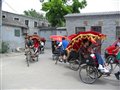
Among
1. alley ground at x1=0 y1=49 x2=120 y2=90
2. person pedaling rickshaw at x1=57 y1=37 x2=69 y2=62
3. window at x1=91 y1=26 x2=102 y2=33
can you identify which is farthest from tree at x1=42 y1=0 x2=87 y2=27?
alley ground at x1=0 y1=49 x2=120 y2=90

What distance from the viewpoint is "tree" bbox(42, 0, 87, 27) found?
37312 millimetres

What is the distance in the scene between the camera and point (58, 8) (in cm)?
3744

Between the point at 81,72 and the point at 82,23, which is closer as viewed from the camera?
the point at 81,72

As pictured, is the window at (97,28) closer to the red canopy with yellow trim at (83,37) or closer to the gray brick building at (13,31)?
the gray brick building at (13,31)

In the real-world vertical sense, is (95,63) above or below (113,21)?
below

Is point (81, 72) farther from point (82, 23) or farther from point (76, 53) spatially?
point (82, 23)

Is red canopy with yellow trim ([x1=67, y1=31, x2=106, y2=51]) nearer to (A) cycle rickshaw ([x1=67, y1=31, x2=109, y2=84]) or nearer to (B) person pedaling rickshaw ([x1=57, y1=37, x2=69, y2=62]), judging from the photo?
(A) cycle rickshaw ([x1=67, y1=31, x2=109, y2=84])

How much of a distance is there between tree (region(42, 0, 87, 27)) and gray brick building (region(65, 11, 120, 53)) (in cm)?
1496

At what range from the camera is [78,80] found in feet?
31.3

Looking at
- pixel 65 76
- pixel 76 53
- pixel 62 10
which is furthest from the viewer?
pixel 62 10

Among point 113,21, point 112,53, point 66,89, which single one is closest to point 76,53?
point 112,53

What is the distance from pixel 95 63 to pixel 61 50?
5459mm

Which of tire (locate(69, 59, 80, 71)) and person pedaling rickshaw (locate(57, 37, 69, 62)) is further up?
person pedaling rickshaw (locate(57, 37, 69, 62))

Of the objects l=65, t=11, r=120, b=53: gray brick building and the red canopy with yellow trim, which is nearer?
the red canopy with yellow trim
